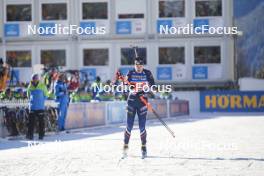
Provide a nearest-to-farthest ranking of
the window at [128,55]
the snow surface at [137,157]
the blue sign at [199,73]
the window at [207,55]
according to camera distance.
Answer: the snow surface at [137,157]
the blue sign at [199,73]
the window at [207,55]
the window at [128,55]

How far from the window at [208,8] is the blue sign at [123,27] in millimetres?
4858

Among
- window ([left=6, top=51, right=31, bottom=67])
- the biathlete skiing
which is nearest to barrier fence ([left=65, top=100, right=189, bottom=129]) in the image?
the biathlete skiing

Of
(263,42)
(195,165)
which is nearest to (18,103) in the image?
(195,165)

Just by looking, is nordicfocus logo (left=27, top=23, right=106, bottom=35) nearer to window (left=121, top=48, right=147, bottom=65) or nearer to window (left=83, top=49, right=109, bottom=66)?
window (left=83, top=49, right=109, bottom=66)

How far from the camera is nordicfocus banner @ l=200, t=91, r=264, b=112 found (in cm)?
4009

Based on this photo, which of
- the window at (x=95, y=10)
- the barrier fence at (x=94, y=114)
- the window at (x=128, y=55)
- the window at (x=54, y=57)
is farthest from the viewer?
the window at (x=95, y=10)

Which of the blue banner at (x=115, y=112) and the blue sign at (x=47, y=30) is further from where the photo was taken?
the blue sign at (x=47, y=30)

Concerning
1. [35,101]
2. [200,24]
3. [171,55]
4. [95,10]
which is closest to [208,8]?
[200,24]

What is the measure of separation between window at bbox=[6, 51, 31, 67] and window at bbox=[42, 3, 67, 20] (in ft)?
9.71

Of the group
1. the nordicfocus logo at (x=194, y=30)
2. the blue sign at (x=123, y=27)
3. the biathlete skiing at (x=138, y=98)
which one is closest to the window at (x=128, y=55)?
the blue sign at (x=123, y=27)

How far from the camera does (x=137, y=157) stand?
12.3 m

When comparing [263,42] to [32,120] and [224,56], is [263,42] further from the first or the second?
[32,120]

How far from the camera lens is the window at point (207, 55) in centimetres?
4444

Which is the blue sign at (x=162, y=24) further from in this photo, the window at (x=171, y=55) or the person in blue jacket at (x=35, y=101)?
the person in blue jacket at (x=35, y=101)
